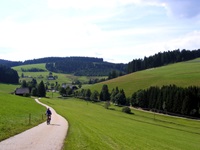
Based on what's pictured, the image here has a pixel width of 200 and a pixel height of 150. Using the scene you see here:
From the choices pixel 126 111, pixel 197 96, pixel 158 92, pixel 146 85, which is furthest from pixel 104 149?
pixel 146 85

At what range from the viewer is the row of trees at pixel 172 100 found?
342ft

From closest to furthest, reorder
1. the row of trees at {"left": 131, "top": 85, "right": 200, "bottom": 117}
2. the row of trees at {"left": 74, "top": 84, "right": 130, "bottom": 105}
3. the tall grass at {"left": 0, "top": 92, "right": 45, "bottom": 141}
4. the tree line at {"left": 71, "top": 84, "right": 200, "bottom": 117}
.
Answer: the tall grass at {"left": 0, "top": 92, "right": 45, "bottom": 141}, the row of trees at {"left": 131, "top": 85, "right": 200, "bottom": 117}, the tree line at {"left": 71, "top": 84, "right": 200, "bottom": 117}, the row of trees at {"left": 74, "top": 84, "right": 130, "bottom": 105}

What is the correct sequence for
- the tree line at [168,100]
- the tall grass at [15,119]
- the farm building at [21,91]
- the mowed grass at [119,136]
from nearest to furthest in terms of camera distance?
the mowed grass at [119,136], the tall grass at [15,119], the tree line at [168,100], the farm building at [21,91]

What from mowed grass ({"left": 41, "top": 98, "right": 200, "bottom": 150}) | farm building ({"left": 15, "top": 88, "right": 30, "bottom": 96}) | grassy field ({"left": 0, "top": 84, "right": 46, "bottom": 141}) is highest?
farm building ({"left": 15, "top": 88, "right": 30, "bottom": 96})

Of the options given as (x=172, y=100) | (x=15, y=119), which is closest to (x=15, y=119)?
(x=15, y=119)

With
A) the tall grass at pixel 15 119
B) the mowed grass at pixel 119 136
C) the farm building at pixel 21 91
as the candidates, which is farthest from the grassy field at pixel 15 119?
the farm building at pixel 21 91

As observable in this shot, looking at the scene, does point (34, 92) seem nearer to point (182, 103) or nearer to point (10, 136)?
point (182, 103)

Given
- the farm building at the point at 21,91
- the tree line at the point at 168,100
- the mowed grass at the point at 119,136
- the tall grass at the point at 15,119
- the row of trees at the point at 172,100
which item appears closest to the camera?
the mowed grass at the point at 119,136

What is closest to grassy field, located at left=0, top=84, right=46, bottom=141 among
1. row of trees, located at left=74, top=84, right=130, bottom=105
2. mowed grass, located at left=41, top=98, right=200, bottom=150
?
mowed grass, located at left=41, top=98, right=200, bottom=150

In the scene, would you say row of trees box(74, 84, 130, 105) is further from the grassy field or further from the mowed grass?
the grassy field

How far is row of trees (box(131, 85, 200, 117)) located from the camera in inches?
4109

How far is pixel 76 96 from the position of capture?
17500 cm

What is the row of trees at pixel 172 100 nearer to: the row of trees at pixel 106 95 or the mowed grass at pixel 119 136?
the row of trees at pixel 106 95

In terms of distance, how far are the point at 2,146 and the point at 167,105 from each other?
99546 millimetres
